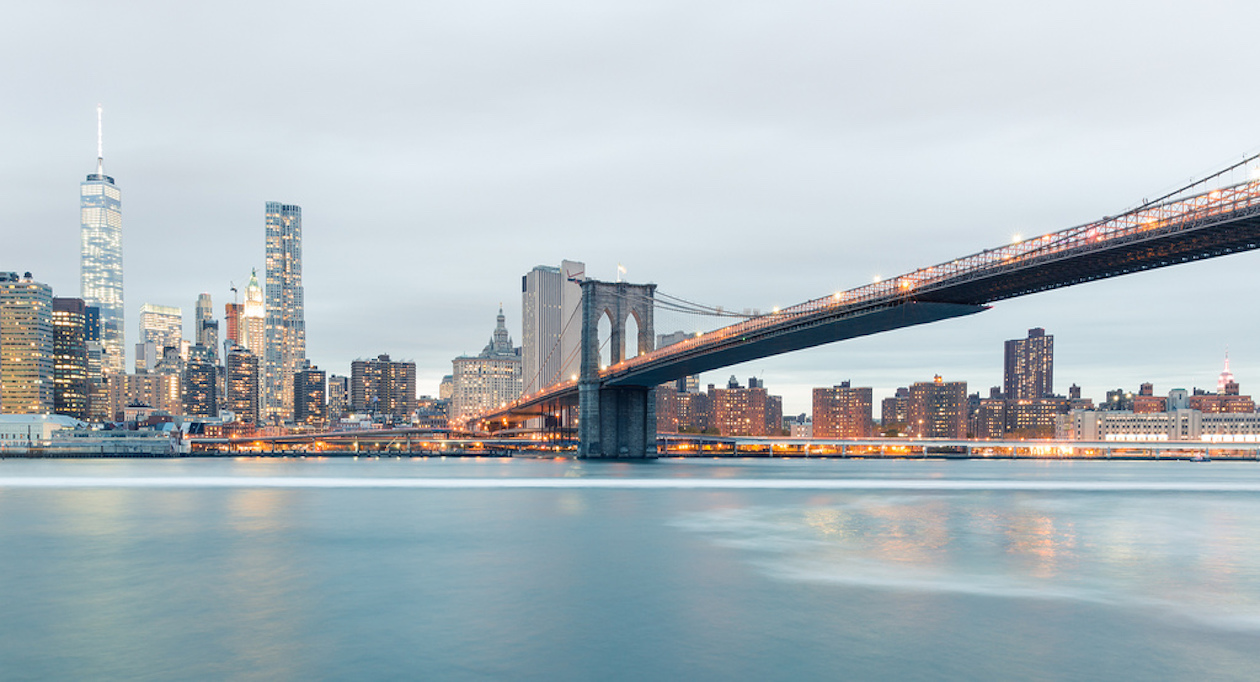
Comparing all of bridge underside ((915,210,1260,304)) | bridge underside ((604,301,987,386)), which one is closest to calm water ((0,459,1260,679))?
bridge underside ((915,210,1260,304))

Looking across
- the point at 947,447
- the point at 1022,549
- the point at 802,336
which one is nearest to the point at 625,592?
the point at 1022,549

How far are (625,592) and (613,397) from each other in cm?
5888

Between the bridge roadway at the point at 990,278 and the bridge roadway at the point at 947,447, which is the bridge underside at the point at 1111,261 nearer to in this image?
the bridge roadway at the point at 990,278

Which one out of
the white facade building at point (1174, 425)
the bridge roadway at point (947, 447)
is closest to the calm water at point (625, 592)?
the bridge roadway at point (947, 447)

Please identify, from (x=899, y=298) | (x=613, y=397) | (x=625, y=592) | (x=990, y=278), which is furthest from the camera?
(x=613, y=397)

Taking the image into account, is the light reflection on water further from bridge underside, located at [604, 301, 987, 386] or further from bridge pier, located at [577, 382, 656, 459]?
bridge pier, located at [577, 382, 656, 459]

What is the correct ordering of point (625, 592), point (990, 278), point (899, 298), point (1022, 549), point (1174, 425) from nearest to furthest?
1. point (625, 592)
2. point (1022, 549)
3. point (990, 278)
4. point (899, 298)
5. point (1174, 425)

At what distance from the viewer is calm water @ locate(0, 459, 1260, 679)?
41.7ft

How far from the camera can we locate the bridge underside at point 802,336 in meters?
48.8

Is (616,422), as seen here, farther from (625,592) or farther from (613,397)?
(625,592)

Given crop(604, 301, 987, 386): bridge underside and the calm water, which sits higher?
crop(604, 301, 987, 386): bridge underside

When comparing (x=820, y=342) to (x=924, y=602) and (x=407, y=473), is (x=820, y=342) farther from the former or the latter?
(x=924, y=602)

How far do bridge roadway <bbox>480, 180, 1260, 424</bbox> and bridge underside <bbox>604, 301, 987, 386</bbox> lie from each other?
0.25 ft

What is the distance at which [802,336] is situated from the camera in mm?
56656
